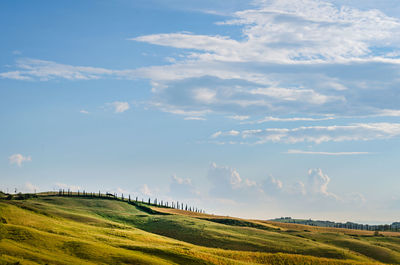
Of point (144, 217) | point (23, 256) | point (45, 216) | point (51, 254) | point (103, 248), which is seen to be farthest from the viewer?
point (144, 217)

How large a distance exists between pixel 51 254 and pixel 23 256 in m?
4.44

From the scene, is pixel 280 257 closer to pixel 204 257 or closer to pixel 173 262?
pixel 204 257

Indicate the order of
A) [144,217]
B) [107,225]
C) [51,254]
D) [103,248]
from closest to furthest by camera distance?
[51,254] < [103,248] < [107,225] < [144,217]

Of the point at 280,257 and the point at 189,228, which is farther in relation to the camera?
the point at 189,228

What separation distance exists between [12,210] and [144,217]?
2241 inches

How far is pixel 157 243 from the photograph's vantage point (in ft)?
277

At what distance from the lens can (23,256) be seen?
52.4 meters

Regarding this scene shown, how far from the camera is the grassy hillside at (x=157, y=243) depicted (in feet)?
196

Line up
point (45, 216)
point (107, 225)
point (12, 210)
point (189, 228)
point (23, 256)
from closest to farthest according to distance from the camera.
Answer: point (23, 256), point (12, 210), point (45, 216), point (107, 225), point (189, 228)

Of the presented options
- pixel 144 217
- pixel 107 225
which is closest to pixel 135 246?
pixel 107 225

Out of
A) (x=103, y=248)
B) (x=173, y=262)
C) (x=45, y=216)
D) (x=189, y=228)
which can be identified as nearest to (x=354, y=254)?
(x=189, y=228)

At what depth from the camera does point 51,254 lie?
5641 centimetres

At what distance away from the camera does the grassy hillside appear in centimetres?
5962

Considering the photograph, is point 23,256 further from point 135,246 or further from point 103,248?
point 135,246
